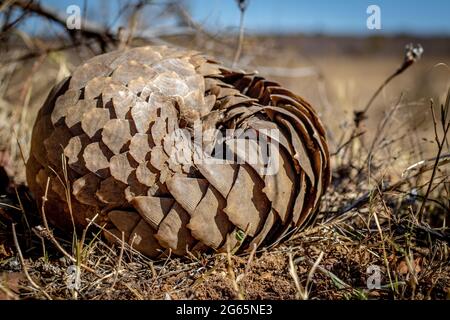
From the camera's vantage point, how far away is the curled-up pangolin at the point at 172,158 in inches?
52.8

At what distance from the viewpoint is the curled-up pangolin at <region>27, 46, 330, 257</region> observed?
52.8 inches

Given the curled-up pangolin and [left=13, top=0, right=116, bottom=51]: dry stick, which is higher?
[left=13, top=0, right=116, bottom=51]: dry stick

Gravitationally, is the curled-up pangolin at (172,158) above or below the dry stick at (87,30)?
below

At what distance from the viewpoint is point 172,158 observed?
1362 millimetres

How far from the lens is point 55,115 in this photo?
1.45m

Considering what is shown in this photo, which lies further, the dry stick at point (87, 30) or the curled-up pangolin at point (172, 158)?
the dry stick at point (87, 30)

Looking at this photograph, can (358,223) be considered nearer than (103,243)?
No

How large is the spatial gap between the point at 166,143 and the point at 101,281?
471mm

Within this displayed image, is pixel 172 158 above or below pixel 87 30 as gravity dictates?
below

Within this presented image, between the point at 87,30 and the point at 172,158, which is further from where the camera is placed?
the point at 87,30

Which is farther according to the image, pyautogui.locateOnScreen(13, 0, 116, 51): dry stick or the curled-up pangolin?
pyautogui.locateOnScreen(13, 0, 116, 51): dry stick
